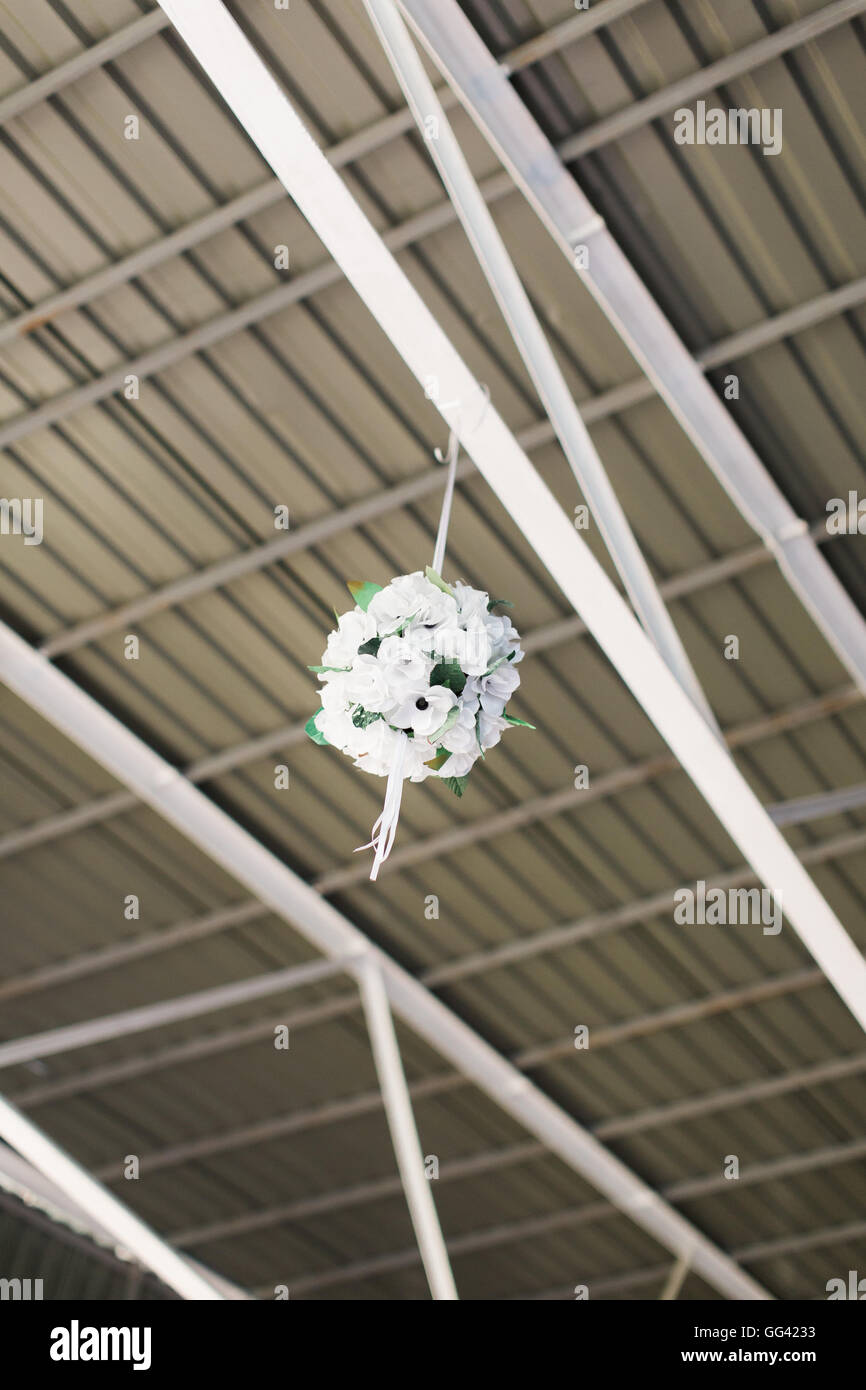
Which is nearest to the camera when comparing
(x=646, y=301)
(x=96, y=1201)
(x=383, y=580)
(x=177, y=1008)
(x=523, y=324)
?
(x=523, y=324)

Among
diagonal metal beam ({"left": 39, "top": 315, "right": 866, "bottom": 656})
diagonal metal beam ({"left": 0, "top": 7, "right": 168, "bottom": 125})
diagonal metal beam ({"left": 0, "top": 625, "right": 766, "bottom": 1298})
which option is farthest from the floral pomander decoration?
diagonal metal beam ({"left": 0, "top": 625, "right": 766, "bottom": 1298})

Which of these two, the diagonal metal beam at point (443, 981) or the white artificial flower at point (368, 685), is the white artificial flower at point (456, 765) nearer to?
the white artificial flower at point (368, 685)

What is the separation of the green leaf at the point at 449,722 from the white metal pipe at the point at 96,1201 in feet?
Result: 21.8

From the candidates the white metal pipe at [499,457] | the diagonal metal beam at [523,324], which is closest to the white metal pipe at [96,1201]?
the white metal pipe at [499,457]

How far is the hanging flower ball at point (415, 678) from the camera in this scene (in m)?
4.81

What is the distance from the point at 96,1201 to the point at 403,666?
7.18 meters

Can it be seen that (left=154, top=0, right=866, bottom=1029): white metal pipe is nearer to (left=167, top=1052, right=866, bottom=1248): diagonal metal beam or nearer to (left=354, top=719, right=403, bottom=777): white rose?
(left=354, top=719, right=403, bottom=777): white rose

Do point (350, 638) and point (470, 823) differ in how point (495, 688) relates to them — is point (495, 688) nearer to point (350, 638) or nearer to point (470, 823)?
point (350, 638)

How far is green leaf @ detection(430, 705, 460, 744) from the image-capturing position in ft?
16.0

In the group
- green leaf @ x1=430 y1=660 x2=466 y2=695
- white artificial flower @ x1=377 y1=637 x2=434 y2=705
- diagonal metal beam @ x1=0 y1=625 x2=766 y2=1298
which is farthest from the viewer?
diagonal metal beam @ x1=0 y1=625 x2=766 y2=1298

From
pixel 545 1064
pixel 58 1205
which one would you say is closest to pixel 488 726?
pixel 545 1064

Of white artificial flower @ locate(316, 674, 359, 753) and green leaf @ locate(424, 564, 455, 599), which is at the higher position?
green leaf @ locate(424, 564, 455, 599)

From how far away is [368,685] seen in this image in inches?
190

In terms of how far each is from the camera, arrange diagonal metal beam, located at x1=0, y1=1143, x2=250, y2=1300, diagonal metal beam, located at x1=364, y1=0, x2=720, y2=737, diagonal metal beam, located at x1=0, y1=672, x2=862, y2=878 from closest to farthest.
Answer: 1. diagonal metal beam, located at x1=364, y1=0, x2=720, y2=737
2. diagonal metal beam, located at x1=0, y1=672, x2=862, y2=878
3. diagonal metal beam, located at x1=0, y1=1143, x2=250, y2=1300
